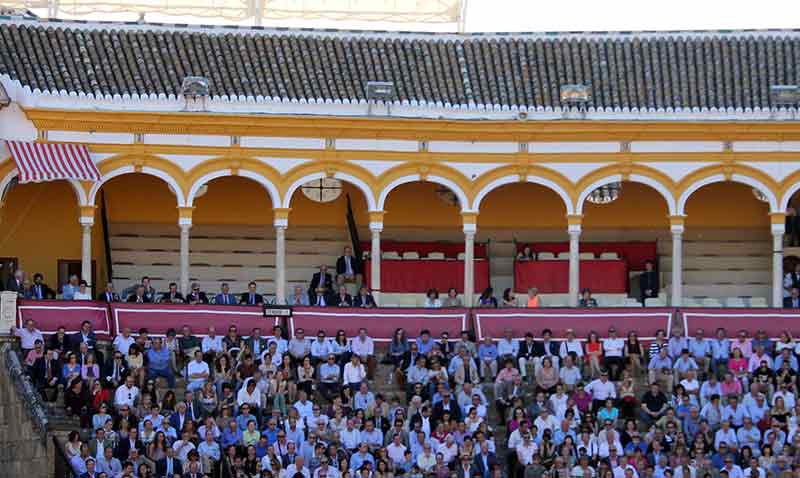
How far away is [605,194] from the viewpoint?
5709cm

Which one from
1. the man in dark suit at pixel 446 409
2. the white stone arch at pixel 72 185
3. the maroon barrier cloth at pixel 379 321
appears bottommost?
the man in dark suit at pixel 446 409

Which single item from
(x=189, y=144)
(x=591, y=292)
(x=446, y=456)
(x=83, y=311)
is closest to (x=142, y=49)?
(x=189, y=144)

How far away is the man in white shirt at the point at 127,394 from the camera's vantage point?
4669 centimetres

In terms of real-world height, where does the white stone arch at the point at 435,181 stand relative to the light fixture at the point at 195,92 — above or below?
below

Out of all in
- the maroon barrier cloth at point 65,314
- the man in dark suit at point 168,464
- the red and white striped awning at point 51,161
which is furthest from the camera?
the red and white striped awning at point 51,161

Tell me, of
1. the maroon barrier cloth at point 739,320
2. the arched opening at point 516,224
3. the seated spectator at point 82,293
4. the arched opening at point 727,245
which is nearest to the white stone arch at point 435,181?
the arched opening at point 516,224

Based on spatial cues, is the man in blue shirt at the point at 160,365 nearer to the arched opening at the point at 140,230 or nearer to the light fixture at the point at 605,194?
the arched opening at the point at 140,230

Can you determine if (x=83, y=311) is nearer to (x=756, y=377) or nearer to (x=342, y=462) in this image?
(x=342, y=462)

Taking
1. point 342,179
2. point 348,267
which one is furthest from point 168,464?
point 342,179

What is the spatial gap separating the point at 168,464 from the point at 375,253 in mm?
11367

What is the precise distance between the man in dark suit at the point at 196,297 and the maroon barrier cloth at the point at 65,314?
74.6 inches

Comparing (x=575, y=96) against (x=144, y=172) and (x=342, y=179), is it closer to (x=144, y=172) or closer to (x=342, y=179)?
(x=342, y=179)

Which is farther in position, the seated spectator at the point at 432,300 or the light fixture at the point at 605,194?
the light fixture at the point at 605,194

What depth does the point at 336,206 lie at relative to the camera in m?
57.2
